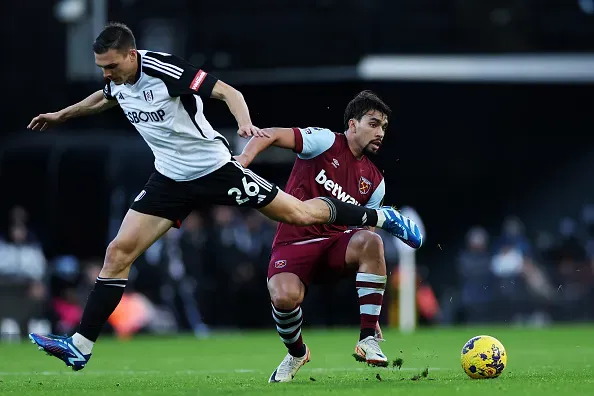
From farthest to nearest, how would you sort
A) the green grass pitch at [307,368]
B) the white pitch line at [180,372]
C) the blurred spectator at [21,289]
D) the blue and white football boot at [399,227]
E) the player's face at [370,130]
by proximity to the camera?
1. the blurred spectator at [21,289]
2. the white pitch line at [180,372]
3. the player's face at [370,130]
4. the blue and white football boot at [399,227]
5. the green grass pitch at [307,368]

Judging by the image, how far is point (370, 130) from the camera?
10.0 metres

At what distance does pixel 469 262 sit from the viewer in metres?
20.5

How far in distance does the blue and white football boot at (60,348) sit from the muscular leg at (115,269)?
0.04 metres

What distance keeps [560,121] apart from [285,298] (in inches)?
648

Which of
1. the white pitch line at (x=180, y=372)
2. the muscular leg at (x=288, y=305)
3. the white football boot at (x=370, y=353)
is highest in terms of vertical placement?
the muscular leg at (x=288, y=305)

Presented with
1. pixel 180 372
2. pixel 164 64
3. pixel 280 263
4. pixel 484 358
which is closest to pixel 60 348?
pixel 280 263

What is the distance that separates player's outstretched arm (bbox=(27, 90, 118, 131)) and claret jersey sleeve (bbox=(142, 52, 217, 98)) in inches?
29.8

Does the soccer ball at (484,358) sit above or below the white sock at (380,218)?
below

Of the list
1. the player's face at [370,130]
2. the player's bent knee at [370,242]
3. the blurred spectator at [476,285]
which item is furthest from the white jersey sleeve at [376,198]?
the blurred spectator at [476,285]

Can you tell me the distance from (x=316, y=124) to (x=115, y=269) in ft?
35.6

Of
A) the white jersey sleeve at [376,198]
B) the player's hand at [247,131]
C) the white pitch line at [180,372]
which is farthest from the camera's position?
the white pitch line at [180,372]

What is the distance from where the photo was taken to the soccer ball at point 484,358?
9195mm

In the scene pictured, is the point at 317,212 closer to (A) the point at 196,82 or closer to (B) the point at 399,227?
Result: (B) the point at 399,227

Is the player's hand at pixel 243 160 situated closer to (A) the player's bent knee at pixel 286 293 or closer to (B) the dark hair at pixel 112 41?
(A) the player's bent knee at pixel 286 293
